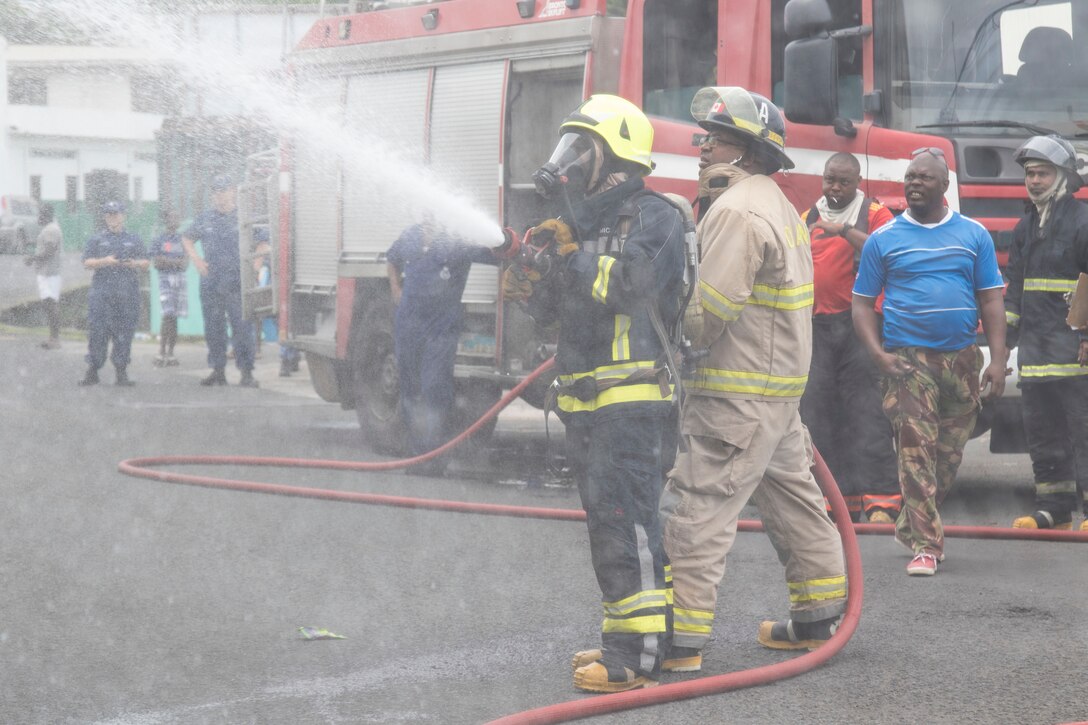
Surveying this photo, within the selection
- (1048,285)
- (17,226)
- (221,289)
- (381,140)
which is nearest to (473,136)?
(381,140)

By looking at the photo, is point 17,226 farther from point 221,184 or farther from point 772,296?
point 772,296

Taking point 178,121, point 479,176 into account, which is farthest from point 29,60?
point 479,176

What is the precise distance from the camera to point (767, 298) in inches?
192

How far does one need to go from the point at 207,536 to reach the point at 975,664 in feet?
12.3

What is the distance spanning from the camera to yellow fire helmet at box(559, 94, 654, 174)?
4.68m

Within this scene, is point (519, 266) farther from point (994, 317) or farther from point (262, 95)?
point (262, 95)

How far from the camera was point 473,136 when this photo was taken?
988cm

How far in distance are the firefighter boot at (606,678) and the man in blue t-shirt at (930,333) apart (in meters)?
2.14

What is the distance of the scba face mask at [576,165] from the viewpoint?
4.62 meters

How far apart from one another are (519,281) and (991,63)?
12.2 feet

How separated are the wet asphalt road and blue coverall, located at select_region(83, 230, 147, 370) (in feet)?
19.2

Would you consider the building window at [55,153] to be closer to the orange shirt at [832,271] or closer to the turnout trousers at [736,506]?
the orange shirt at [832,271]

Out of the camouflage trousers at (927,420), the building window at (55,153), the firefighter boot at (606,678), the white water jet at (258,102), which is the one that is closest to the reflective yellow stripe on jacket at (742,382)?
the firefighter boot at (606,678)

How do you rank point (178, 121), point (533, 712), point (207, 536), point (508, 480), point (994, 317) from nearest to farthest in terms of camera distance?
point (533, 712), point (994, 317), point (207, 536), point (508, 480), point (178, 121)
